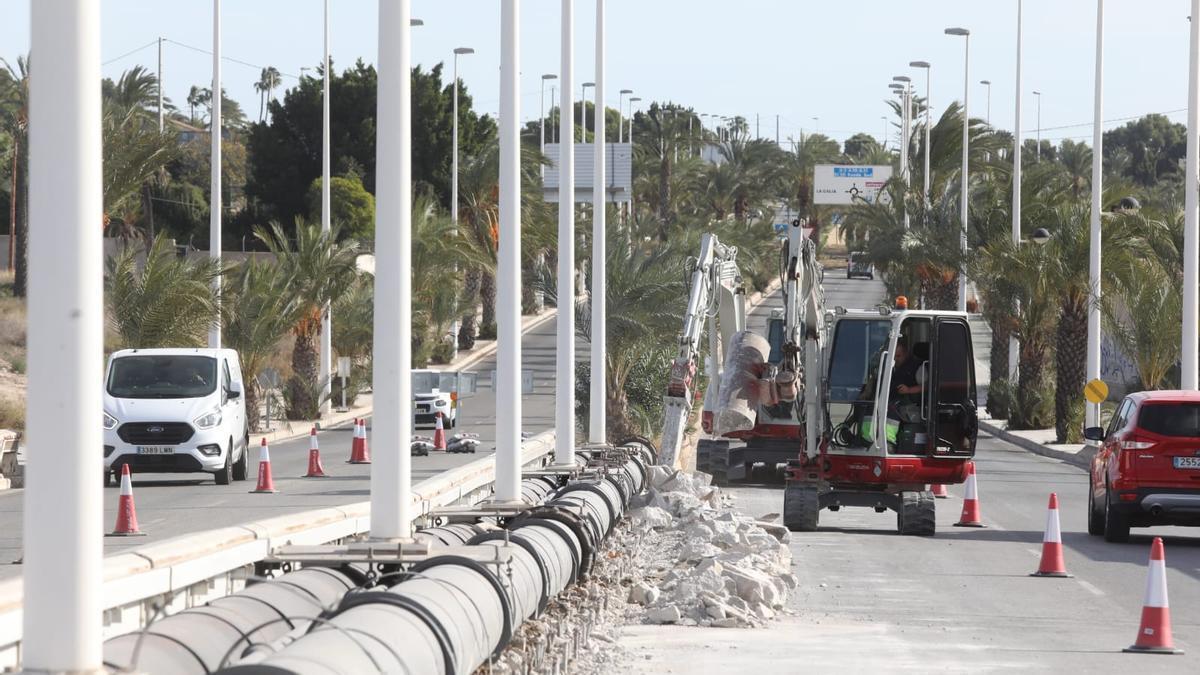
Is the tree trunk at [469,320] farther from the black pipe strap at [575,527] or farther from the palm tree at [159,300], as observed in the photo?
the black pipe strap at [575,527]

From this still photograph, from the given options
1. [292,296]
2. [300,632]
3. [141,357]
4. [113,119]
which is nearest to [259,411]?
[292,296]

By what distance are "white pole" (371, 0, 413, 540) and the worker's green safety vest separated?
12.2 meters

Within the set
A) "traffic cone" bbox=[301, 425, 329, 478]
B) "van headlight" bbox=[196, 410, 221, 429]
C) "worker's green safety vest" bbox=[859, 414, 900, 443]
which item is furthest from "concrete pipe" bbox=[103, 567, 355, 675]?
"traffic cone" bbox=[301, 425, 329, 478]

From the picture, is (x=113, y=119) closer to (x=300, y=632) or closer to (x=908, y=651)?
(x=908, y=651)

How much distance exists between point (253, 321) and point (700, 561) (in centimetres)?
3079

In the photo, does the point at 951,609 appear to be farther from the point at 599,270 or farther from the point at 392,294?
the point at 599,270

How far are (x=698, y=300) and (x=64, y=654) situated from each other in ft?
77.3

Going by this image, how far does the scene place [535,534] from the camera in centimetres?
1420

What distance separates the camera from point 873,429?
78.1ft

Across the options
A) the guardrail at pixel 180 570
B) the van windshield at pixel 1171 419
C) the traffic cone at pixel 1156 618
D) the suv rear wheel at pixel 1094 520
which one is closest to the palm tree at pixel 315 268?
the suv rear wheel at pixel 1094 520

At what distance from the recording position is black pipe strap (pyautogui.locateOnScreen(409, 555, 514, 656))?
10.7 meters

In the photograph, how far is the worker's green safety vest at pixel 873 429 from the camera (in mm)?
23902

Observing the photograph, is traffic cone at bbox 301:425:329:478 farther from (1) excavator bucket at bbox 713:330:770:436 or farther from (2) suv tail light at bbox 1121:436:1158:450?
(2) suv tail light at bbox 1121:436:1158:450

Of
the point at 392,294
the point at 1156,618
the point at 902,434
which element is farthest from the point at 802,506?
the point at 392,294
